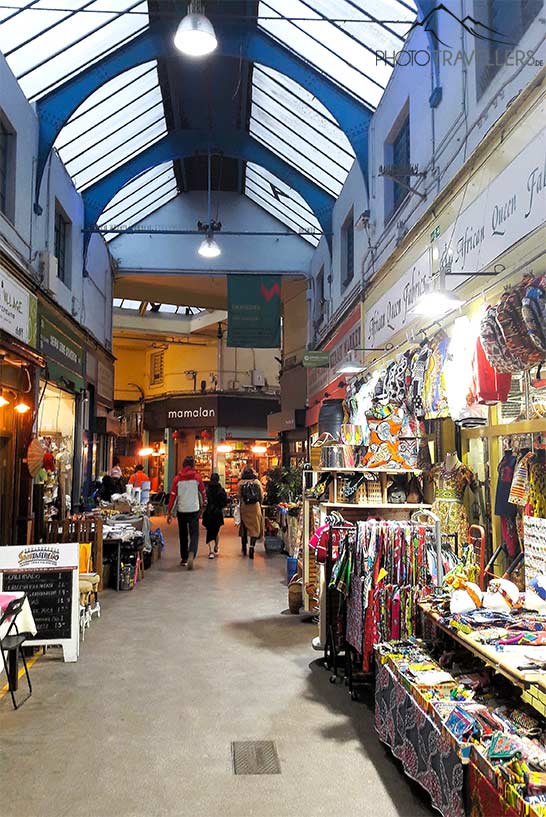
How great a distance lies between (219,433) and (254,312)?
9.36 m

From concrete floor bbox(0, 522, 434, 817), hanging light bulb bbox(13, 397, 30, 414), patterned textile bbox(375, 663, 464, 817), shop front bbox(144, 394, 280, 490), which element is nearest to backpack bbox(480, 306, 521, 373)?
patterned textile bbox(375, 663, 464, 817)

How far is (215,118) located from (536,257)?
982 centimetres

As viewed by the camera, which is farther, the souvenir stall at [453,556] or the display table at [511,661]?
the souvenir stall at [453,556]

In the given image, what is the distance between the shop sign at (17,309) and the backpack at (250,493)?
4.44 m

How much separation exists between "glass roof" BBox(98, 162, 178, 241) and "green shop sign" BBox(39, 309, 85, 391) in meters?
3.54

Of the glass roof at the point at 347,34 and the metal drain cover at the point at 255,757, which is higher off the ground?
the glass roof at the point at 347,34

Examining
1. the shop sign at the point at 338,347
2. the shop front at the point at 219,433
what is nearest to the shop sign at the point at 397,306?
the shop sign at the point at 338,347

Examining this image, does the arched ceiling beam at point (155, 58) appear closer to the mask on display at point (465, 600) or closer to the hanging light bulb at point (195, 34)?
the hanging light bulb at point (195, 34)

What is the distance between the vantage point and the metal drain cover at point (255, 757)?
3379 millimetres

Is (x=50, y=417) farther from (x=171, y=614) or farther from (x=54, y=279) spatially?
(x=171, y=614)

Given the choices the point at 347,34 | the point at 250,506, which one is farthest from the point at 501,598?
the point at 250,506

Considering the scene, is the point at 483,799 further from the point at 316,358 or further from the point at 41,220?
the point at 41,220

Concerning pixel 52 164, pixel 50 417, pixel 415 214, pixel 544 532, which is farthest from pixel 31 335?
pixel 544 532

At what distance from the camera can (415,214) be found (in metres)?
6.55
